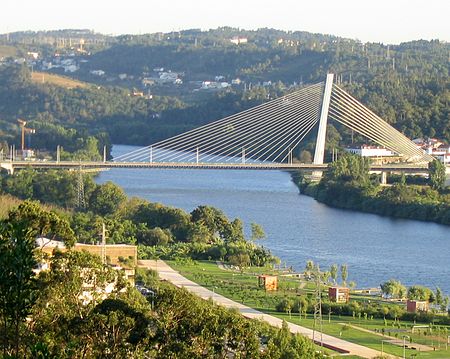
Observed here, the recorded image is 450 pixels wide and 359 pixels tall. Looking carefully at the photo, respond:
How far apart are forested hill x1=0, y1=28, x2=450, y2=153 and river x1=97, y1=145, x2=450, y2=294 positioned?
17.8 ft

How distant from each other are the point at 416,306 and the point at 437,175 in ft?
37.3

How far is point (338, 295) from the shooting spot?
13.4 metres

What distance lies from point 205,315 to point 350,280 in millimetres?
6524

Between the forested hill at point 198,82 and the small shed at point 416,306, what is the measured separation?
17108mm

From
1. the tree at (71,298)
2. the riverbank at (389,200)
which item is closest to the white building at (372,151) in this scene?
the riverbank at (389,200)

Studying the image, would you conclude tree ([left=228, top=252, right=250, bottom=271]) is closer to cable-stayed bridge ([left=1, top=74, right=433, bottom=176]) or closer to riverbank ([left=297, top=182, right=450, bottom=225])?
riverbank ([left=297, top=182, right=450, bottom=225])

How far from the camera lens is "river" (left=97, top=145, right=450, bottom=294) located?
15.9 meters

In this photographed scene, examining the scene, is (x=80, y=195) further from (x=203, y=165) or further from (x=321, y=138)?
(x=321, y=138)

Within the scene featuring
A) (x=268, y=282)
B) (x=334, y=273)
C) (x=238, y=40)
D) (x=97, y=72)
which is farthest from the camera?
(x=238, y=40)

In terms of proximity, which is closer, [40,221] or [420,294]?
[40,221]

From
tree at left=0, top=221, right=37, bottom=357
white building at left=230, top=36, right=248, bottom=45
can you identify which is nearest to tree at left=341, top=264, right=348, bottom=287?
tree at left=0, top=221, right=37, bottom=357

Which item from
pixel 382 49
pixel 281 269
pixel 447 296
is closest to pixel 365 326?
pixel 447 296

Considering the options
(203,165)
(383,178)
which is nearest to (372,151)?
(383,178)

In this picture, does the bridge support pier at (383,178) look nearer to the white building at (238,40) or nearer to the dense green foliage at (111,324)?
the dense green foliage at (111,324)
